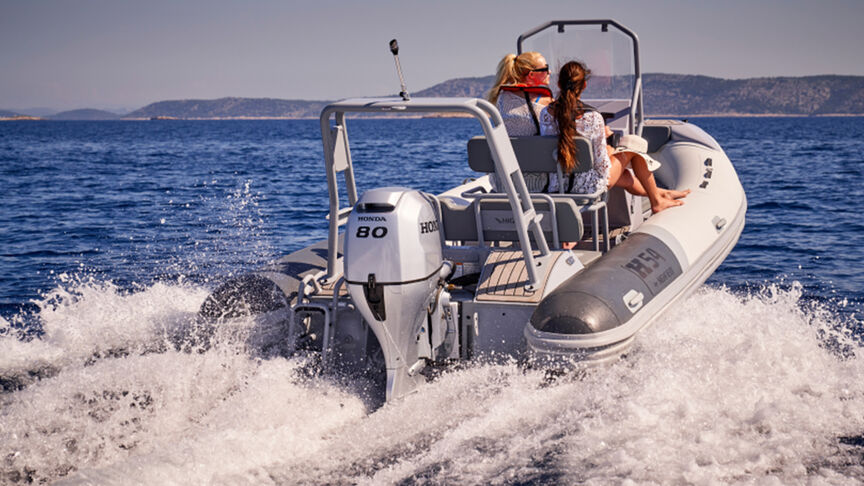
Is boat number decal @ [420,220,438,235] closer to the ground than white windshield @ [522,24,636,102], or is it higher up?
closer to the ground

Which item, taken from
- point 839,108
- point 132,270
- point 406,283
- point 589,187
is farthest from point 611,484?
point 839,108

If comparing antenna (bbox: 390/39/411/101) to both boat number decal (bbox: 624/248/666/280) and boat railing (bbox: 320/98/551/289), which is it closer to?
boat railing (bbox: 320/98/551/289)

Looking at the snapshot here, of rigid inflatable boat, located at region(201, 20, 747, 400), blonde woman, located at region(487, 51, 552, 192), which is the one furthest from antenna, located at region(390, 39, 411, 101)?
blonde woman, located at region(487, 51, 552, 192)

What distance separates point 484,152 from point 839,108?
18057 centimetres

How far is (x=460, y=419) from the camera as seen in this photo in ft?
13.1

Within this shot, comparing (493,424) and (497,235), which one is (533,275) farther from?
(493,424)

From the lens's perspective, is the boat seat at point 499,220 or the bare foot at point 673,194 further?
the bare foot at point 673,194

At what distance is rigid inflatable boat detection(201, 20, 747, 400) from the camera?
13.7 feet

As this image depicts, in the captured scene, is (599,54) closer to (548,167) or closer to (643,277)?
(548,167)

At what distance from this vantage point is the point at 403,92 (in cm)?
423

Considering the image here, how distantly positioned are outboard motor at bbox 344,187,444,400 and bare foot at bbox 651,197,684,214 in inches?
88.9

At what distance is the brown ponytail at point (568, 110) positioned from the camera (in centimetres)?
483

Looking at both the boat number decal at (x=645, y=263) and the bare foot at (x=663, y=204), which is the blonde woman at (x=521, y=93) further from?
the bare foot at (x=663, y=204)

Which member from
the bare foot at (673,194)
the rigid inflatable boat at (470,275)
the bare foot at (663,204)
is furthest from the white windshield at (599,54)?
the rigid inflatable boat at (470,275)
